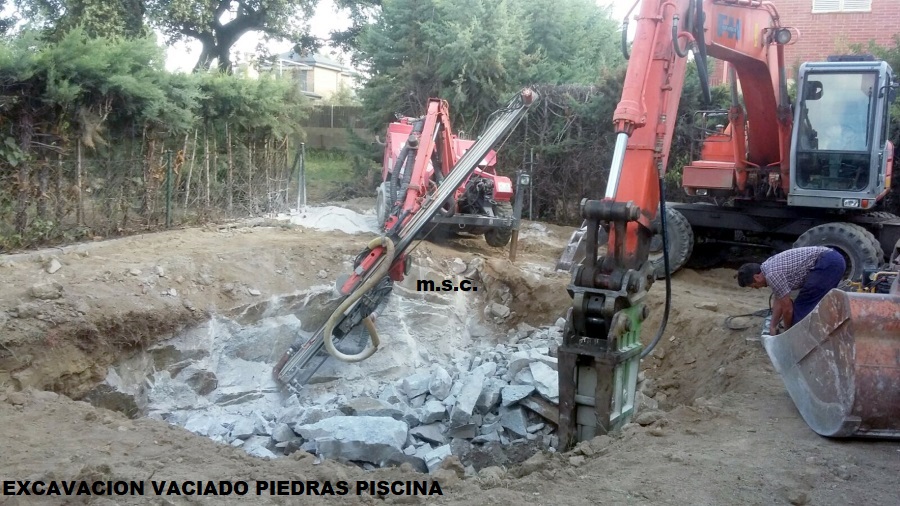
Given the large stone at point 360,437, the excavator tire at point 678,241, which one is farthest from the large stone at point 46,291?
the excavator tire at point 678,241

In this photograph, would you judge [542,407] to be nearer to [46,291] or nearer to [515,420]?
[515,420]

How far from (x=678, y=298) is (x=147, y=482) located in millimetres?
5676

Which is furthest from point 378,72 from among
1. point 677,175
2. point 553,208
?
point 677,175

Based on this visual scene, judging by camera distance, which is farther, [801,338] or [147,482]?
[801,338]

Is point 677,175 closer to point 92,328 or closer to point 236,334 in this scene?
point 236,334

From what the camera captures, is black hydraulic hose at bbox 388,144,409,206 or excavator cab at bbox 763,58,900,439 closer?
excavator cab at bbox 763,58,900,439

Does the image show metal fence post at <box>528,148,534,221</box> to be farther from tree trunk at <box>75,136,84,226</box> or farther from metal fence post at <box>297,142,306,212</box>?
tree trunk at <box>75,136,84,226</box>

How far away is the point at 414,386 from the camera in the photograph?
6.82 m

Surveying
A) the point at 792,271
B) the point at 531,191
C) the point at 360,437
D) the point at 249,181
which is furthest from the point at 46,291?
the point at 531,191

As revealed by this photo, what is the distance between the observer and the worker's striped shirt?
5219 millimetres

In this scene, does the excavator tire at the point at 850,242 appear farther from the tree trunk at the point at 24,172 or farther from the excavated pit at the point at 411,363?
the tree trunk at the point at 24,172

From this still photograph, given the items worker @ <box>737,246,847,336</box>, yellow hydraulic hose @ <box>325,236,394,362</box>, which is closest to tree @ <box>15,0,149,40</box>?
yellow hydraulic hose @ <box>325,236,394,362</box>

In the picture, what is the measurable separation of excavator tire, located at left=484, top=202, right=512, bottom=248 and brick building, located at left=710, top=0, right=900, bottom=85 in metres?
7.36

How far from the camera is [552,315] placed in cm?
850
